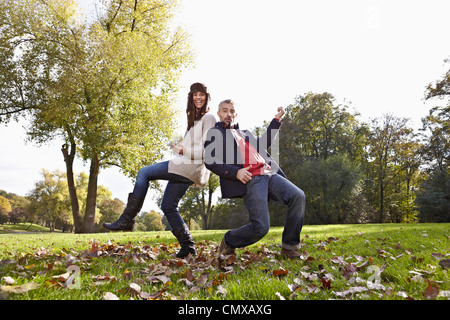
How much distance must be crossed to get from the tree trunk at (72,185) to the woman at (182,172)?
16970 millimetres

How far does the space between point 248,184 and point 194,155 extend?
888 mm

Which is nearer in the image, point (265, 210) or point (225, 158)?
point (265, 210)

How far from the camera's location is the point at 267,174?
12.8ft

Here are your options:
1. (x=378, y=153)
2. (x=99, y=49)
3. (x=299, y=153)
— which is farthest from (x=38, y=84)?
(x=378, y=153)

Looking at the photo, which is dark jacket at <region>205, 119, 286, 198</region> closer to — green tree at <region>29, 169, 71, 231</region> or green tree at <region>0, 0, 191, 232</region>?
green tree at <region>0, 0, 191, 232</region>

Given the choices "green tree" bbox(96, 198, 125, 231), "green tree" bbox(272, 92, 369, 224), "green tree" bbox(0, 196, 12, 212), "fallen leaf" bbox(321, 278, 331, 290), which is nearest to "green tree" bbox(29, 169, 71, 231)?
"green tree" bbox(96, 198, 125, 231)

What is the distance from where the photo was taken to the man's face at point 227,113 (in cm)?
409

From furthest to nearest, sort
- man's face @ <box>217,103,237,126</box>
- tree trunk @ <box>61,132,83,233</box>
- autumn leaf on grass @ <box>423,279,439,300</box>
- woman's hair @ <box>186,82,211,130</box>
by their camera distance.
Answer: tree trunk @ <box>61,132,83,233</box> → woman's hair @ <box>186,82,211,130</box> → man's face @ <box>217,103,237,126</box> → autumn leaf on grass @ <box>423,279,439,300</box>

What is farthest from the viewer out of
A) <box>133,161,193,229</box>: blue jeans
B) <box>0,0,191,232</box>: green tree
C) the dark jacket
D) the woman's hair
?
<box>0,0,191,232</box>: green tree

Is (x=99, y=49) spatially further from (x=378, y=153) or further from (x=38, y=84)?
(x=378, y=153)

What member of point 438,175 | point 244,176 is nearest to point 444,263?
point 244,176

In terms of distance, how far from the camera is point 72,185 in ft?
63.7

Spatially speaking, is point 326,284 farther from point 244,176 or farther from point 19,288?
point 19,288

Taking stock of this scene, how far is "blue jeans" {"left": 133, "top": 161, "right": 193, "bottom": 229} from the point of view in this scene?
4.21 metres
